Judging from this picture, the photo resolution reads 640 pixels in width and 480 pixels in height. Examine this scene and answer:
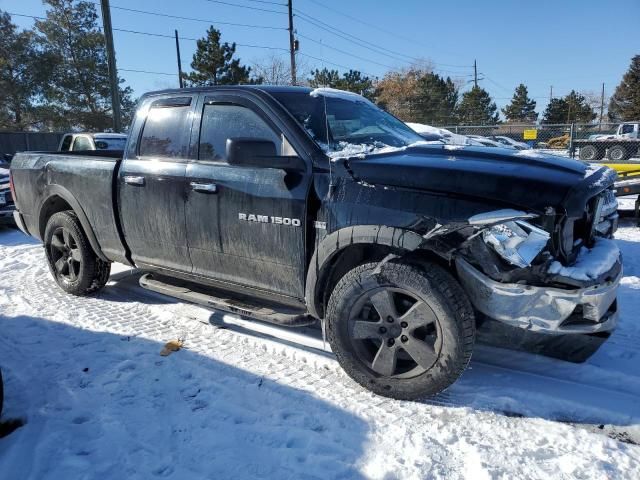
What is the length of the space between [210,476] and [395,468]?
90 centimetres

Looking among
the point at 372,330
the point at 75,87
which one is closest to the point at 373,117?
the point at 372,330

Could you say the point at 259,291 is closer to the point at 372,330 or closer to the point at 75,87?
the point at 372,330

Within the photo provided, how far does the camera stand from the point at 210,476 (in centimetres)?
225

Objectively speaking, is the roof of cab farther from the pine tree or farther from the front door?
the pine tree

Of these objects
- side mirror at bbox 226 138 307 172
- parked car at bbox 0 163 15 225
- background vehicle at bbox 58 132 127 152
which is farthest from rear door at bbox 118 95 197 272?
background vehicle at bbox 58 132 127 152

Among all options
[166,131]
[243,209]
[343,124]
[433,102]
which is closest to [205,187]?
[243,209]

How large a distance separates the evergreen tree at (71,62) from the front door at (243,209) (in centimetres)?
3833

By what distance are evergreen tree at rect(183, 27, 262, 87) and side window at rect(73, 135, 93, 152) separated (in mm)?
28210

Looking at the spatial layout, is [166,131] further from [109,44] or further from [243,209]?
[109,44]

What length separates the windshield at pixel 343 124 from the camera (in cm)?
322

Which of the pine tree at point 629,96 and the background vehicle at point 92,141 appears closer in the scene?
the background vehicle at point 92,141

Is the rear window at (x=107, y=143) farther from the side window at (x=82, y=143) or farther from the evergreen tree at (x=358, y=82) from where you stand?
the evergreen tree at (x=358, y=82)

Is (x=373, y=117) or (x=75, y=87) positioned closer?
(x=373, y=117)

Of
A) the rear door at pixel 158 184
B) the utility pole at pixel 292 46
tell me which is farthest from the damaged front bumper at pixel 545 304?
the utility pole at pixel 292 46
